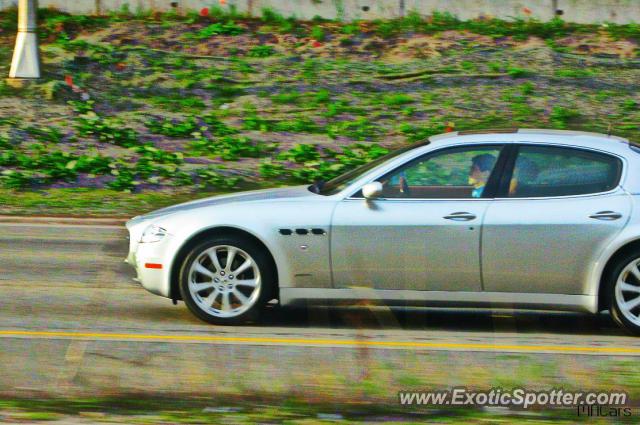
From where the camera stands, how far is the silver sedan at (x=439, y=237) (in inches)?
322

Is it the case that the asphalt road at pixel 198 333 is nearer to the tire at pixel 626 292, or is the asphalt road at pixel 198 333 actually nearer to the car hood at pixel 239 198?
the tire at pixel 626 292

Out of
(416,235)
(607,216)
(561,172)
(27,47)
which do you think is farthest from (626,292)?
(27,47)

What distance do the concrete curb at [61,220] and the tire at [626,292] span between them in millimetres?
7675

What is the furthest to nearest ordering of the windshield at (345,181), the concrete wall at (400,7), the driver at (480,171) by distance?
the concrete wall at (400,7), the windshield at (345,181), the driver at (480,171)

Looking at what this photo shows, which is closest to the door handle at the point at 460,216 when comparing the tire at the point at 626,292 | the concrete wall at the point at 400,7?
the tire at the point at 626,292

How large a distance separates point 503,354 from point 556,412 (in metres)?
1.67

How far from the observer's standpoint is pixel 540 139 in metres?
8.48

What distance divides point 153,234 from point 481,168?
2.47m

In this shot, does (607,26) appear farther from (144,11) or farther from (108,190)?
(108,190)

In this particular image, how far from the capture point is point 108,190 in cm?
1620

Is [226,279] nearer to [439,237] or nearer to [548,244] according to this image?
[439,237]

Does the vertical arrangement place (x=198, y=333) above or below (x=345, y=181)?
below

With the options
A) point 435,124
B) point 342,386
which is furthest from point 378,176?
point 435,124

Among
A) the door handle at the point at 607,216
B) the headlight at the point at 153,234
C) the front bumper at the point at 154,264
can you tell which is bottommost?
the front bumper at the point at 154,264
